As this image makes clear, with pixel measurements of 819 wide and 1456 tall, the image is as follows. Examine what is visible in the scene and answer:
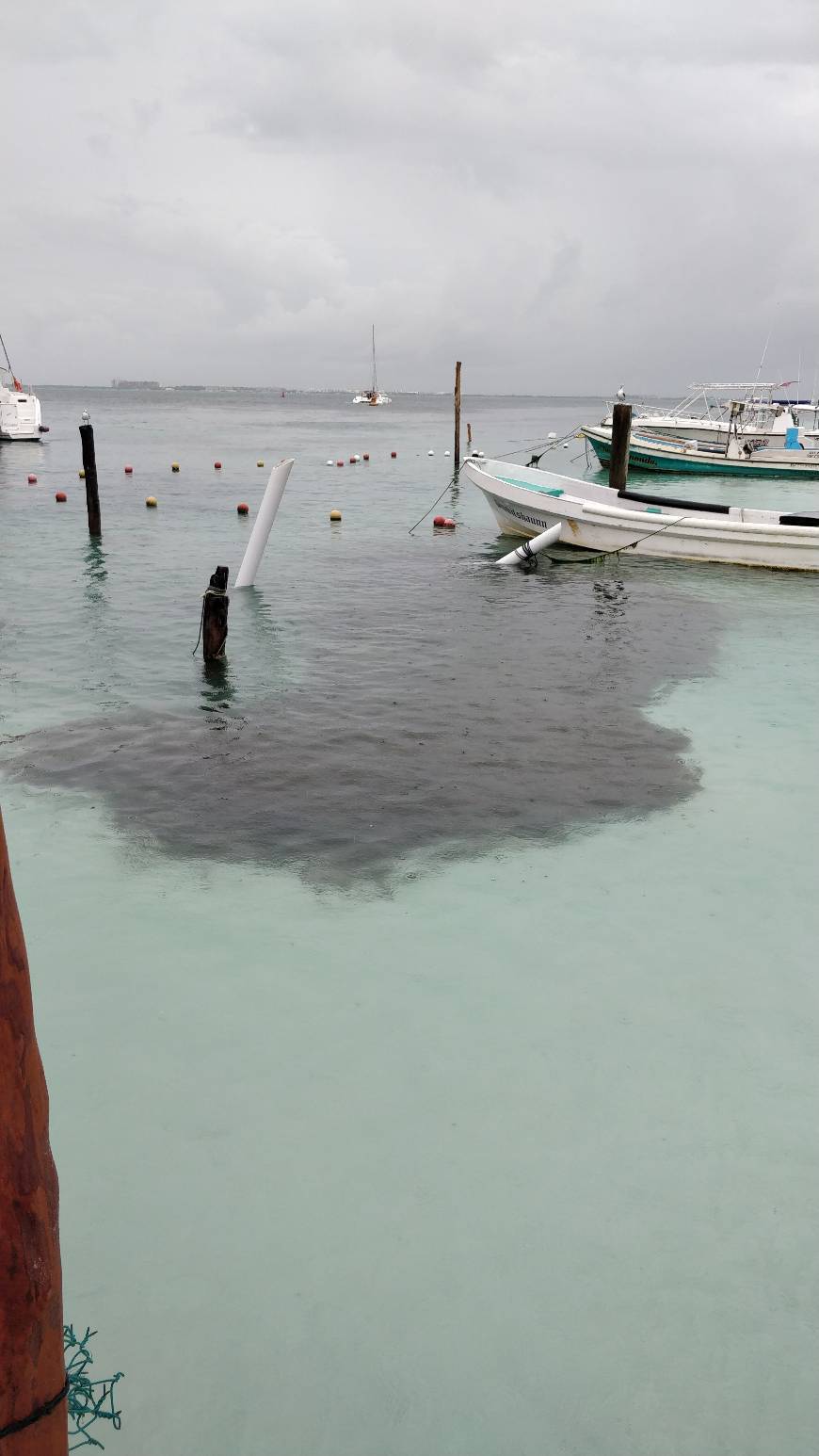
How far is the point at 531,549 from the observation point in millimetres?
21406

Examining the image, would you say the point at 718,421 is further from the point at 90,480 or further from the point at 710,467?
the point at 90,480

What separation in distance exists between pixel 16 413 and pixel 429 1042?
179 feet

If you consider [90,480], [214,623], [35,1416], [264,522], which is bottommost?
[35,1416]

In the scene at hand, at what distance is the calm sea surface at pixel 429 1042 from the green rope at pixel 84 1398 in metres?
0.09

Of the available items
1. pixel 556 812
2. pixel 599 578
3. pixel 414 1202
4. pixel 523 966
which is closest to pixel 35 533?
pixel 599 578

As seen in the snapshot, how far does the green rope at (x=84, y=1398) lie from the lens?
10.4ft

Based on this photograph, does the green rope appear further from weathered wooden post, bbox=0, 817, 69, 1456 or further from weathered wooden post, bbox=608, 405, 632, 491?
weathered wooden post, bbox=608, 405, 632, 491

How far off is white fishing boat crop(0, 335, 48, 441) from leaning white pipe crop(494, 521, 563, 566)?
3995cm

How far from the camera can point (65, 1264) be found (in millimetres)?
4270

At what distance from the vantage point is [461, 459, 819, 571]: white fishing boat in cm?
2041

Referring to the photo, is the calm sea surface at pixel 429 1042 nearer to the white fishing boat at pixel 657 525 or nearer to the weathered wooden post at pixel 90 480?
the white fishing boat at pixel 657 525

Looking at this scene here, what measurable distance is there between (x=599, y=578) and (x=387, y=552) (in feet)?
18.0

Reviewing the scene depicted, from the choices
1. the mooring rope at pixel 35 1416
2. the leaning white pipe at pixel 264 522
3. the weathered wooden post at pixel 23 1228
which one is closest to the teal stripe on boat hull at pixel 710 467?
the leaning white pipe at pixel 264 522

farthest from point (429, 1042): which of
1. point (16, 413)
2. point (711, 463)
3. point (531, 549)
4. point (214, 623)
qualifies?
point (16, 413)
